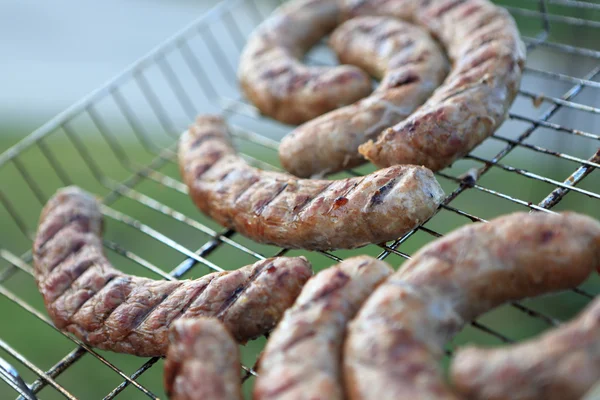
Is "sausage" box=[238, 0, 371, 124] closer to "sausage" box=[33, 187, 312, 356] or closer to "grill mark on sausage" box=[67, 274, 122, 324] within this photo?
"sausage" box=[33, 187, 312, 356]

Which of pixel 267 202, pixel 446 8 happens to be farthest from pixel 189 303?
pixel 446 8

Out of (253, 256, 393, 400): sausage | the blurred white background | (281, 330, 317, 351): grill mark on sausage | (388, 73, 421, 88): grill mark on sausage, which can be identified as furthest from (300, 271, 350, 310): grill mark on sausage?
the blurred white background

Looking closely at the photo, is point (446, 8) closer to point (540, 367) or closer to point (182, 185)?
point (182, 185)

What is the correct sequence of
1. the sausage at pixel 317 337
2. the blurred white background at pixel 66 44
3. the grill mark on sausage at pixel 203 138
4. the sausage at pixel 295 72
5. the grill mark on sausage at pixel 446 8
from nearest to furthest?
the sausage at pixel 317 337 < the grill mark on sausage at pixel 203 138 < the sausage at pixel 295 72 < the grill mark on sausage at pixel 446 8 < the blurred white background at pixel 66 44

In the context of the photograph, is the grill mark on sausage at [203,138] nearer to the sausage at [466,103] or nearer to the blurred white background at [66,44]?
the sausage at [466,103]

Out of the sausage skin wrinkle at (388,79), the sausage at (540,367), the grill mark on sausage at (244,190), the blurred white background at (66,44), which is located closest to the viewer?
the sausage at (540,367)

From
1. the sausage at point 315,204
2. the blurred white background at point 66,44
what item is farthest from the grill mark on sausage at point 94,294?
the blurred white background at point 66,44
